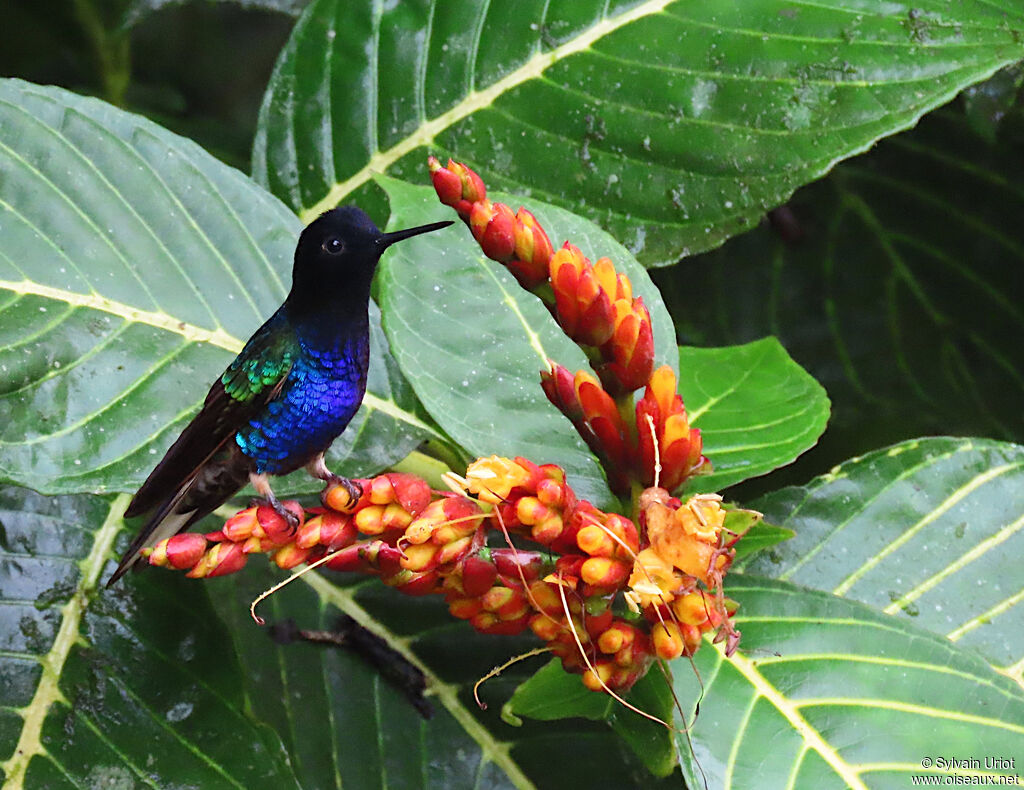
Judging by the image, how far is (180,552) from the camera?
965 millimetres

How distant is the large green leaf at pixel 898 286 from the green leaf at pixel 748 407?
854mm

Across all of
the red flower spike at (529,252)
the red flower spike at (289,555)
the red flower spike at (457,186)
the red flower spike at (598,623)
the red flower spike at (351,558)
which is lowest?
the red flower spike at (598,623)

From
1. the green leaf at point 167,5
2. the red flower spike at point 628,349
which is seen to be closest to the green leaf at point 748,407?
the red flower spike at point 628,349

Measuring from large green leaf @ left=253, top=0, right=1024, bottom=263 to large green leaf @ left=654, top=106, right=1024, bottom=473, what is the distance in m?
0.67

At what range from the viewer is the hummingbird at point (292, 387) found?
1171 mm

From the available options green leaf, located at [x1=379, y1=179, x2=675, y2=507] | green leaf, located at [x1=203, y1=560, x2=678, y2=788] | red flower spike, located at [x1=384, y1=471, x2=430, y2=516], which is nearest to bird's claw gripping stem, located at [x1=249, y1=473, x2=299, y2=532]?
red flower spike, located at [x1=384, y1=471, x2=430, y2=516]


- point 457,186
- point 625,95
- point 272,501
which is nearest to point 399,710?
point 272,501

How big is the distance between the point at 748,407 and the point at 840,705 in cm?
42

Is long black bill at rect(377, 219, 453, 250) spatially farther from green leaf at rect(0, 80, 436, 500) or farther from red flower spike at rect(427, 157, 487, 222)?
green leaf at rect(0, 80, 436, 500)

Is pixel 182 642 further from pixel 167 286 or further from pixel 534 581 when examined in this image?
pixel 534 581

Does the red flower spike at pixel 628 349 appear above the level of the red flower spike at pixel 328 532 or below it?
above

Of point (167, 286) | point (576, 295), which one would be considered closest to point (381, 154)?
point (167, 286)

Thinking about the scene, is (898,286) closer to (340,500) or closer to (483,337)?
(483,337)

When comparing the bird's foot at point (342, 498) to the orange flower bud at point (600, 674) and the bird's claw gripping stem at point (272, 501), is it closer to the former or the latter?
the bird's claw gripping stem at point (272, 501)
